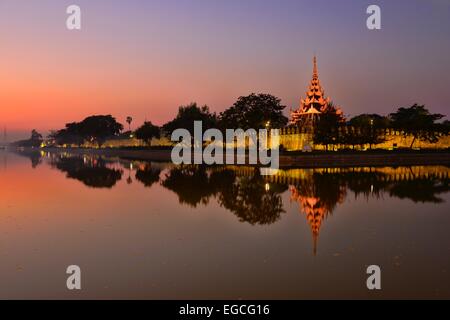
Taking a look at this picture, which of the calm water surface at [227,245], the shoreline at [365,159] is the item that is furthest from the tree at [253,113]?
the calm water surface at [227,245]

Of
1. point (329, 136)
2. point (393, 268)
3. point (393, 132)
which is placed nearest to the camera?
point (393, 268)

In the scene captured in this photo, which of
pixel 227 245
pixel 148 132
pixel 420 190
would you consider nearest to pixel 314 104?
pixel 148 132

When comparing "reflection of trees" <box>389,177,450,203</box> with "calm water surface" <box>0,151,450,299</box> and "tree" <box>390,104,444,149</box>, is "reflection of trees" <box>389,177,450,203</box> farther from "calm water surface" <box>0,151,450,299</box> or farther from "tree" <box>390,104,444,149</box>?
"tree" <box>390,104,444,149</box>

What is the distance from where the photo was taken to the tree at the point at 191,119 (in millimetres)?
84500

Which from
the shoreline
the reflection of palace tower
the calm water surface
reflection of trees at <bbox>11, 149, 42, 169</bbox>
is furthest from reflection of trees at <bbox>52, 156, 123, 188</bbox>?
the shoreline

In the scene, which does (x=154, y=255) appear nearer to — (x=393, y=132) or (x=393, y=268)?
(x=393, y=268)

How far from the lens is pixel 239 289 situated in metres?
9.26

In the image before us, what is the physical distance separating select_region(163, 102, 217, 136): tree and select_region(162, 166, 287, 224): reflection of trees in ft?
172

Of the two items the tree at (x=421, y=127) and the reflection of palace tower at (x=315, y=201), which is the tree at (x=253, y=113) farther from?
the reflection of palace tower at (x=315, y=201)

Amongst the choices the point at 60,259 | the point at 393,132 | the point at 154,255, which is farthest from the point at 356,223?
the point at 393,132

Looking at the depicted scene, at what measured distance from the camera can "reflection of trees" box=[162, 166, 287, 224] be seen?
59.8ft

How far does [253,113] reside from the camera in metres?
69.4

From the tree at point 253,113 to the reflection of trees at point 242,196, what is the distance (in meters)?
37.2
